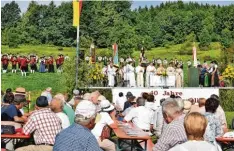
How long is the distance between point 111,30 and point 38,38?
9864mm

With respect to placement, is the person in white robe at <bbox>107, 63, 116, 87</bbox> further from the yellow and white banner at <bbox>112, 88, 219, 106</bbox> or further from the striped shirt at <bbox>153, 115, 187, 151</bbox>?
the striped shirt at <bbox>153, 115, 187, 151</bbox>

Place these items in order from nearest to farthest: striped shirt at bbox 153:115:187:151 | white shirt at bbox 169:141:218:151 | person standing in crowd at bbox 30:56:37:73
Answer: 1. white shirt at bbox 169:141:218:151
2. striped shirt at bbox 153:115:187:151
3. person standing in crowd at bbox 30:56:37:73

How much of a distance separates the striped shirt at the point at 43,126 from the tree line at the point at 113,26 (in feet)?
172

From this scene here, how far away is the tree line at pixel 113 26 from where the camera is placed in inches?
2667

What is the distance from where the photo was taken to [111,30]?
67.4 m

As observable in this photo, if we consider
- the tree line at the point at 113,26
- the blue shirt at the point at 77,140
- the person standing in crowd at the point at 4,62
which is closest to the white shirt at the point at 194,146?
the blue shirt at the point at 77,140

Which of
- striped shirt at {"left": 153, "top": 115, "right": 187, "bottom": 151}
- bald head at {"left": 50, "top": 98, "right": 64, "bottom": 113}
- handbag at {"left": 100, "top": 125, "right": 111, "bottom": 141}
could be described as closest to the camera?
striped shirt at {"left": 153, "top": 115, "right": 187, "bottom": 151}

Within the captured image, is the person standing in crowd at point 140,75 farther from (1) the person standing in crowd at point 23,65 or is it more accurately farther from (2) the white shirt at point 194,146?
(2) the white shirt at point 194,146

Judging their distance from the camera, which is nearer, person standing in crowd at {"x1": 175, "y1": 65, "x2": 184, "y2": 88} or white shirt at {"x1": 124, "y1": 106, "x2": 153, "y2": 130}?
white shirt at {"x1": 124, "y1": 106, "x2": 153, "y2": 130}

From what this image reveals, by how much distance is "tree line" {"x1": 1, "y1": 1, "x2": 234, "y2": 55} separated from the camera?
6775 cm

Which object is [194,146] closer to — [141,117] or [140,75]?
[141,117]

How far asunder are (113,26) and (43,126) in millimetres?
63596

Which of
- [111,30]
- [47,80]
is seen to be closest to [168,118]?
[47,80]

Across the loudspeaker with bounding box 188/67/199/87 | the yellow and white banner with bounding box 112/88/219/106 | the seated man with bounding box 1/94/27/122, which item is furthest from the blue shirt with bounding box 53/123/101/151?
the loudspeaker with bounding box 188/67/199/87
